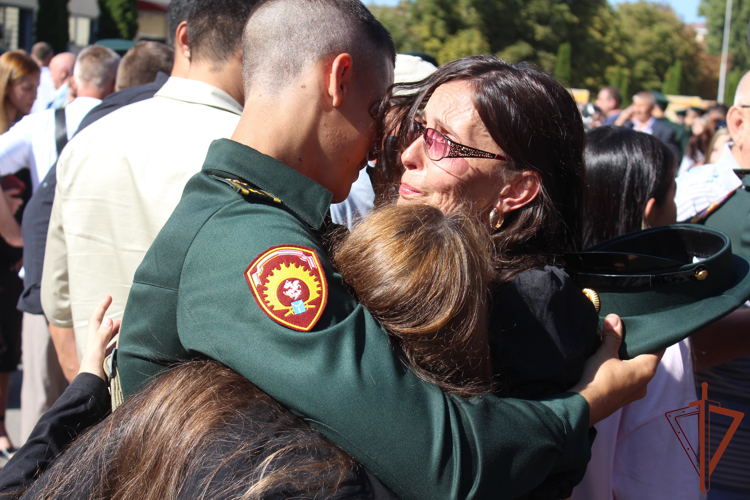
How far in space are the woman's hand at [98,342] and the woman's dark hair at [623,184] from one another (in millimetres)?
1719

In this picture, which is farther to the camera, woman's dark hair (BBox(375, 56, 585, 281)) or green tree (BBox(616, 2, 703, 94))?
green tree (BBox(616, 2, 703, 94))

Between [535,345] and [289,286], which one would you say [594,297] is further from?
[289,286]

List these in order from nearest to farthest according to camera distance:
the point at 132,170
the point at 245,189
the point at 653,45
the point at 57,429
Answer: the point at 245,189
the point at 57,429
the point at 132,170
the point at 653,45

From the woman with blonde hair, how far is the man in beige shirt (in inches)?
118

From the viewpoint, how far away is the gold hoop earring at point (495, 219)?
66.0 inches

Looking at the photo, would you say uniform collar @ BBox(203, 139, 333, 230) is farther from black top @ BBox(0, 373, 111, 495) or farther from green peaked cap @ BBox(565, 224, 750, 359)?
green peaked cap @ BBox(565, 224, 750, 359)

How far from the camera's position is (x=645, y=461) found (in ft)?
5.98

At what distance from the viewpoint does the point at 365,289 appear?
122 cm

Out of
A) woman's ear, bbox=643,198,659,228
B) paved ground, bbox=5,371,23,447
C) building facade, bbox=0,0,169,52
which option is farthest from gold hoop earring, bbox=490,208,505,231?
building facade, bbox=0,0,169,52

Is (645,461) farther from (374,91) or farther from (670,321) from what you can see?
(374,91)

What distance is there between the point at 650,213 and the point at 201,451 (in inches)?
78.9

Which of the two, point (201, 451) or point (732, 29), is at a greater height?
point (732, 29)

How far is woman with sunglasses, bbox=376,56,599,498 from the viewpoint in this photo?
5.26 feet

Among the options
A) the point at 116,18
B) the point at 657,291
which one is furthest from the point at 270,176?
the point at 116,18
